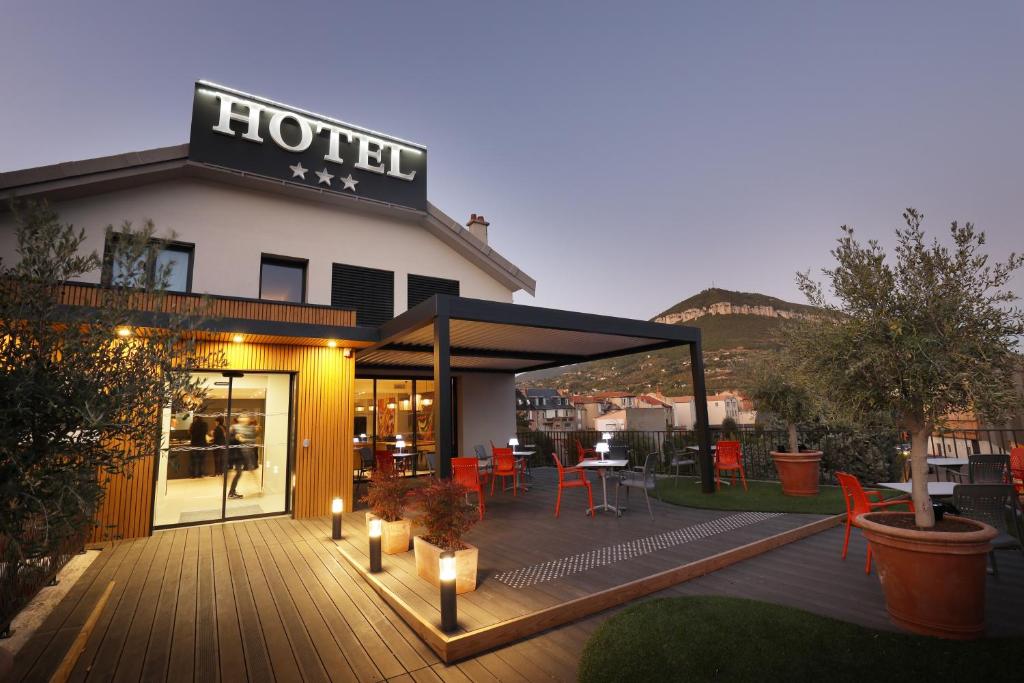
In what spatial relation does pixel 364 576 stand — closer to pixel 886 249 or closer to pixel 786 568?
pixel 786 568

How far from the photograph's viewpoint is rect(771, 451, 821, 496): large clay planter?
7.44 m

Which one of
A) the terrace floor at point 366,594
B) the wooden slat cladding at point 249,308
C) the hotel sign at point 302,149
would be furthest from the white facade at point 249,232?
the terrace floor at point 366,594

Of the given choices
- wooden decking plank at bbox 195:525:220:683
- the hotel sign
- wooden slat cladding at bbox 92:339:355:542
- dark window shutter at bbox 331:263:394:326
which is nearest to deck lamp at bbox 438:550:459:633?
wooden decking plank at bbox 195:525:220:683

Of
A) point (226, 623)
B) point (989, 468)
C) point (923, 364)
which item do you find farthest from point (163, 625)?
point (989, 468)

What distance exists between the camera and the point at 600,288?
7581 centimetres

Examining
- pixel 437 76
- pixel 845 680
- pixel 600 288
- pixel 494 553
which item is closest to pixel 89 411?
pixel 494 553

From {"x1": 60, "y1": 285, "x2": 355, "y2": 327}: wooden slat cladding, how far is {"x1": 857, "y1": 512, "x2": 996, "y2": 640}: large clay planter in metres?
7.35

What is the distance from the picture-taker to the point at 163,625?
3434 millimetres

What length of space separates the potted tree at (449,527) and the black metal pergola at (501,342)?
1.15 meters

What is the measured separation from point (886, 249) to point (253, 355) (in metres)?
8.22

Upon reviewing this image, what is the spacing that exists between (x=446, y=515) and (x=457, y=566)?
43cm

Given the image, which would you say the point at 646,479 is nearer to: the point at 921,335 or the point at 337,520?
the point at 921,335

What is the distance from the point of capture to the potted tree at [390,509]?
4.90 m

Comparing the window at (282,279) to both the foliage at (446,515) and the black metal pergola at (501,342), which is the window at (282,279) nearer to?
the black metal pergola at (501,342)
